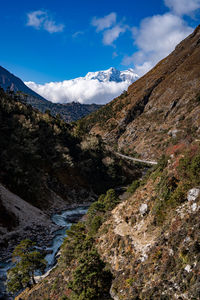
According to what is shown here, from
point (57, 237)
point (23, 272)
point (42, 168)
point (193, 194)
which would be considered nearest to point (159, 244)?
point (193, 194)

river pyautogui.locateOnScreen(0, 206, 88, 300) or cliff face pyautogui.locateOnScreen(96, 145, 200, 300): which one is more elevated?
cliff face pyautogui.locateOnScreen(96, 145, 200, 300)

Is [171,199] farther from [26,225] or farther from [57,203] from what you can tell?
[57,203]

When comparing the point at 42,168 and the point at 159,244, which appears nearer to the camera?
the point at 159,244

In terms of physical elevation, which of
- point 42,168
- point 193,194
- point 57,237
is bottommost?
point 57,237

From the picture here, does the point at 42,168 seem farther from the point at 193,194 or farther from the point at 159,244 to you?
the point at 193,194

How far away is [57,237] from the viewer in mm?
48156

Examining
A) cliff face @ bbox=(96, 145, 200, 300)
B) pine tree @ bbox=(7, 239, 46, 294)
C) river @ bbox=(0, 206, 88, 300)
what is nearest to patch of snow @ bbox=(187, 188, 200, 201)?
cliff face @ bbox=(96, 145, 200, 300)

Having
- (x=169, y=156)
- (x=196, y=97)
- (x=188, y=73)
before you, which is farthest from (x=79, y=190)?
(x=188, y=73)

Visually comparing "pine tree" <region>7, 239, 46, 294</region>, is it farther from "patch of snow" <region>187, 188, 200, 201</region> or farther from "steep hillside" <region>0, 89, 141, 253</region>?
"patch of snow" <region>187, 188, 200, 201</region>

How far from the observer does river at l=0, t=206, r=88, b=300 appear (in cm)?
3162

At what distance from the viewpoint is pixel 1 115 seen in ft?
259

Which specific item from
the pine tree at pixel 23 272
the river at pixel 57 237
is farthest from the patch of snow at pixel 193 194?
the river at pixel 57 237

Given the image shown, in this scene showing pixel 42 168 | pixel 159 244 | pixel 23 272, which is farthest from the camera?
pixel 42 168

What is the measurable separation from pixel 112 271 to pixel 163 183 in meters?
9.64
